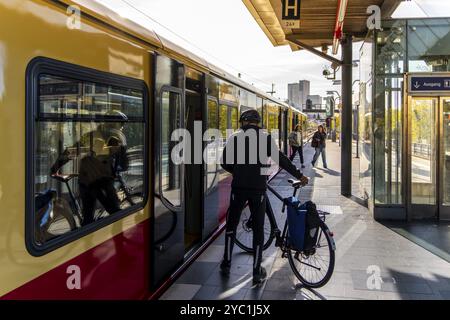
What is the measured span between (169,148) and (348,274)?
2519mm

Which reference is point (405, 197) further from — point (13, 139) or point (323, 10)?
point (13, 139)

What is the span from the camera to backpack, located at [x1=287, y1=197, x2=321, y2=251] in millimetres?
5020

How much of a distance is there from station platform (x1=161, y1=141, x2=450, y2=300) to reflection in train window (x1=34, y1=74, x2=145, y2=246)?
1493mm

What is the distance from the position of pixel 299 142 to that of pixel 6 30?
54.2 ft

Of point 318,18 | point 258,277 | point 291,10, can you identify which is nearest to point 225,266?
point 258,277

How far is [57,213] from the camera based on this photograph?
112 inches

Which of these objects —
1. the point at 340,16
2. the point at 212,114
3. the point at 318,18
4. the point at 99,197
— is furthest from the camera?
the point at 318,18

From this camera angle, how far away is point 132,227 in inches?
153

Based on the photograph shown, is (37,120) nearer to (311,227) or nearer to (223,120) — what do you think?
(311,227)

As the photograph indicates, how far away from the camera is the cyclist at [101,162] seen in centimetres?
315

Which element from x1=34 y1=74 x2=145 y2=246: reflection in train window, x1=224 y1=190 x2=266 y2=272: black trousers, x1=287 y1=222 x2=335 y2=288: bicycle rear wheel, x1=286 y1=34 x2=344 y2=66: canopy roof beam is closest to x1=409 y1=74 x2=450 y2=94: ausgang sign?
x1=286 y1=34 x2=344 y2=66: canopy roof beam

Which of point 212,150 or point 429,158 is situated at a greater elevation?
point 212,150
